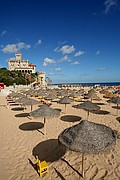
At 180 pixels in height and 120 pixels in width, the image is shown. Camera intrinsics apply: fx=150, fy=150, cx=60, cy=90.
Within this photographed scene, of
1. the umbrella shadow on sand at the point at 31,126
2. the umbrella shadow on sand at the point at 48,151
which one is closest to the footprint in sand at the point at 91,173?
the umbrella shadow on sand at the point at 48,151

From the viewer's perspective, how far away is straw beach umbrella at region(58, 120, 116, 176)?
5.00m

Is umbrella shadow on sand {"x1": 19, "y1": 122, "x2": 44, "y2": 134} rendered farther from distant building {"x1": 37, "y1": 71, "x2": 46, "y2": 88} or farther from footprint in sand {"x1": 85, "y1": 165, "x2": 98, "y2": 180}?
distant building {"x1": 37, "y1": 71, "x2": 46, "y2": 88}

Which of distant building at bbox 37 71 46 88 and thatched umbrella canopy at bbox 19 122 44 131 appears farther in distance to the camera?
distant building at bbox 37 71 46 88

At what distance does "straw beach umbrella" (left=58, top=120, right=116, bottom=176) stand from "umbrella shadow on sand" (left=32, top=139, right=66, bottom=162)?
1833 millimetres

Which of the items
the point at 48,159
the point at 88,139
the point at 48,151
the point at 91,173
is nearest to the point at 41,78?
the point at 48,151

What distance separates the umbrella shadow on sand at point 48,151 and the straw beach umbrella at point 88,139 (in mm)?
1833

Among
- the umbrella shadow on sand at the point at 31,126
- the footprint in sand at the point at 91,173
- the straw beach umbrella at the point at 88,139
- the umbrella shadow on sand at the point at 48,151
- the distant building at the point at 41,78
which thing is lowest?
the footprint in sand at the point at 91,173

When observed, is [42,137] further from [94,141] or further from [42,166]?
[94,141]

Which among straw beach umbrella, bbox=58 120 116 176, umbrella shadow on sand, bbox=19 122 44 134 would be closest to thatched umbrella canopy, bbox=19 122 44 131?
umbrella shadow on sand, bbox=19 122 44 134

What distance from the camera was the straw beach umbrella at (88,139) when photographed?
500 centimetres

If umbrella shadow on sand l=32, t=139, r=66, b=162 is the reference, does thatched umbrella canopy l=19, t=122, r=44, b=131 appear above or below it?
above

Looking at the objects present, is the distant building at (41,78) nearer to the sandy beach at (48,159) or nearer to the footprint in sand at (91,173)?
the sandy beach at (48,159)

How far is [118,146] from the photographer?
7949 millimetres

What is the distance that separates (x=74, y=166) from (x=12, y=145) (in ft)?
12.9
